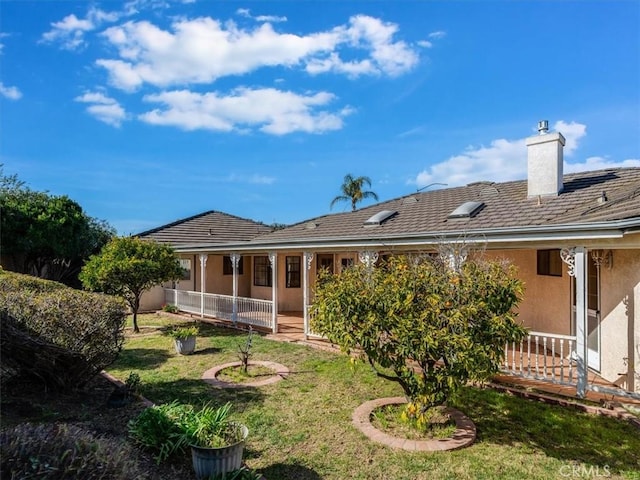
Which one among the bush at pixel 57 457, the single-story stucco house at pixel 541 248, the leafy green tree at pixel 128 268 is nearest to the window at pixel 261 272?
the single-story stucco house at pixel 541 248

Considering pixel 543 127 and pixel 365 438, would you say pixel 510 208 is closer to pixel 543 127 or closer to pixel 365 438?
pixel 543 127

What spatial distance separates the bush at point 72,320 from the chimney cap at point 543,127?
10789 mm

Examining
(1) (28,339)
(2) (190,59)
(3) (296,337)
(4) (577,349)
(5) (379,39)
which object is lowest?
(3) (296,337)

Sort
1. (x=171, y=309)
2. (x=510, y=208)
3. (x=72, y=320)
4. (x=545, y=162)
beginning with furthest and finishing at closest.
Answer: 1. (x=171, y=309)
2. (x=545, y=162)
3. (x=510, y=208)
4. (x=72, y=320)

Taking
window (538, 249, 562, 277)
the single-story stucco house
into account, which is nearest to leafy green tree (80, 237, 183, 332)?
the single-story stucco house

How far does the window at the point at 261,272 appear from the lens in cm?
1748

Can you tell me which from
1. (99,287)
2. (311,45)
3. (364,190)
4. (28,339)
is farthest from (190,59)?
(364,190)

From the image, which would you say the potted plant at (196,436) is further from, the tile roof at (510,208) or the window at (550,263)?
the window at (550,263)

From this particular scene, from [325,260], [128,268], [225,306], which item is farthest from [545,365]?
Answer: [128,268]

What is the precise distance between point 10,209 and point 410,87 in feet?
60.2

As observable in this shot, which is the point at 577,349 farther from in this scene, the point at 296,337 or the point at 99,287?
the point at 99,287

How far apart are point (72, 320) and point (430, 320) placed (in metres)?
5.46

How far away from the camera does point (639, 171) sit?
10.2 metres

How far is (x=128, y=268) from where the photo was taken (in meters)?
12.0
